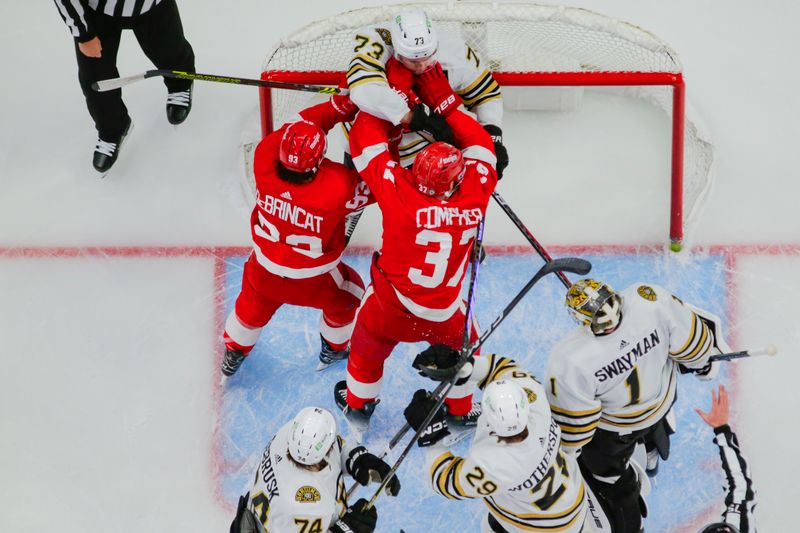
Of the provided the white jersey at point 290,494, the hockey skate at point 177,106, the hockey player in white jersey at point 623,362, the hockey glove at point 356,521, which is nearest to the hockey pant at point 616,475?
the hockey player in white jersey at point 623,362

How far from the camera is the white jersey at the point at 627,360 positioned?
3.16 m

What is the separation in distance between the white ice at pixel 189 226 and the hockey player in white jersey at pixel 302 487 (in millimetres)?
756

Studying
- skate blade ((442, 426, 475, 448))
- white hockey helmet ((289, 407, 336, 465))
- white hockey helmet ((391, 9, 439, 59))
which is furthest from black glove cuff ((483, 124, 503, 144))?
white hockey helmet ((289, 407, 336, 465))

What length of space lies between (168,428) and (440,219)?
55.8 inches

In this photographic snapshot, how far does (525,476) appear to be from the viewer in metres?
2.99

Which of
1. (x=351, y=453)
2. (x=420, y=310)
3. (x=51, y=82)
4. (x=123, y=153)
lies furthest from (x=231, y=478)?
(x=51, y=82)

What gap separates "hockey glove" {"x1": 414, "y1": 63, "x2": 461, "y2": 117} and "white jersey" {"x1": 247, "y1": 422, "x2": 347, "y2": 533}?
1.32m

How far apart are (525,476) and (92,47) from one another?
2.42 metres

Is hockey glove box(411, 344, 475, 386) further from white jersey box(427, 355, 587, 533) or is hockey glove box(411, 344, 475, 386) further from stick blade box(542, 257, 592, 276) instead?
stick blade box(542, 257, 592, 276)

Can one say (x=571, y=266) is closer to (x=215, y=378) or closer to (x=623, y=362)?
(x=623, y=362)

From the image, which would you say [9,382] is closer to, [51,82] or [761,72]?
[51,82]

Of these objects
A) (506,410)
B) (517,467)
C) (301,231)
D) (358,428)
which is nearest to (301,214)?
(301,231)

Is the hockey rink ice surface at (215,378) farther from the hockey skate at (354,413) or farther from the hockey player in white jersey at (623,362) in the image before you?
the hockey player in white jersey at (623,362)

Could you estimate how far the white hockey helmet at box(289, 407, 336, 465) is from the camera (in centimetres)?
301
